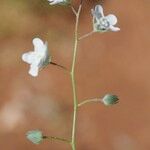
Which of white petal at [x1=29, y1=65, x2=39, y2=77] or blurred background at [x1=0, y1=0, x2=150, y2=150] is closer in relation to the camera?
white petal at [x1=29, y1=65, x2=39, y2=77]

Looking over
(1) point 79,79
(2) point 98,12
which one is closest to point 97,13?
(2) point 98,12

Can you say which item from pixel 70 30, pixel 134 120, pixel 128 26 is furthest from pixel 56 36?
pixel 134 120

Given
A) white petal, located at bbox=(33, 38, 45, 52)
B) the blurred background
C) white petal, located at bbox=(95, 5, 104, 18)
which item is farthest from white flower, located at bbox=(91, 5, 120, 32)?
the blurred background

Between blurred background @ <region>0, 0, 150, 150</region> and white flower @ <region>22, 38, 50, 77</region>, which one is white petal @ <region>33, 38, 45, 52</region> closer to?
white flower @ <region>22, 38, 50, 77</region>

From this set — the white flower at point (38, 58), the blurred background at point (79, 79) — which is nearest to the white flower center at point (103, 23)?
the white flower at point (38, 58)

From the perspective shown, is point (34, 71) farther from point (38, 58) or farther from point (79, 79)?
point (79, 79)

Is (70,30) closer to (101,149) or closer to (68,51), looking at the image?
(68,51)

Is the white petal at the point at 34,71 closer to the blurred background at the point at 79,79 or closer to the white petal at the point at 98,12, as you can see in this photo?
the white petal at the point at 98,12

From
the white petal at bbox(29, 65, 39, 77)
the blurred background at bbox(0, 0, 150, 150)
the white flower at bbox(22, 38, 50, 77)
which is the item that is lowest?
the blurred background at bbox(0, 0, 150, 150)
